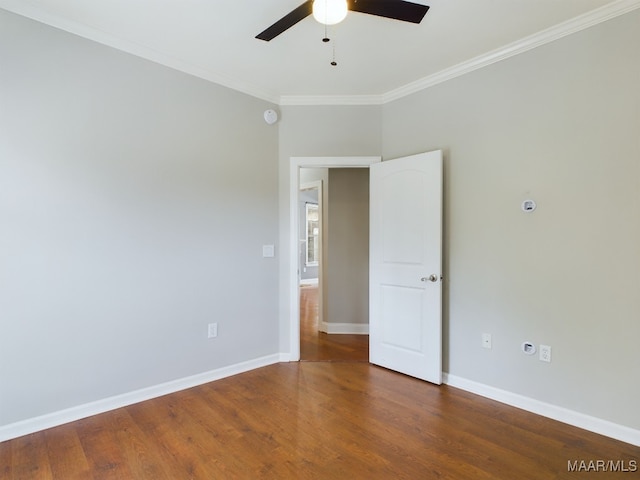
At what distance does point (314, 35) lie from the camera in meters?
2.45

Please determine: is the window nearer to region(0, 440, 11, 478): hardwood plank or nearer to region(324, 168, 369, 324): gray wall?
region(324, 168, 369, 324): gray wall

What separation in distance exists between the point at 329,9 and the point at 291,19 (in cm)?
33

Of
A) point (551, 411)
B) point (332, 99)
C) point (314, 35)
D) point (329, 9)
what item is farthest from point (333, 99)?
point (551, 411)

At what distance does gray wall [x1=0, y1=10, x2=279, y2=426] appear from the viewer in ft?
7.09

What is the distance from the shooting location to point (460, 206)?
294 centimetres

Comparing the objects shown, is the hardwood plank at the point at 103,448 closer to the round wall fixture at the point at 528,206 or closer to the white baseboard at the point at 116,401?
the white baseboard at the point at 116,401

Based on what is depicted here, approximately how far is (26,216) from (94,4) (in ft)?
4.68

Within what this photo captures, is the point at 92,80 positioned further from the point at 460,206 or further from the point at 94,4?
the point at 460,206

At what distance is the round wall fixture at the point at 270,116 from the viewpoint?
3.41 meters

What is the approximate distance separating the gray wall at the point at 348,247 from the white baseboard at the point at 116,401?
151 cm

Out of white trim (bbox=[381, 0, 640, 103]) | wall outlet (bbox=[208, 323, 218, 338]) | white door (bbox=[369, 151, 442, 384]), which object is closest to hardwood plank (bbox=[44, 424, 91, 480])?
wall outlet (bbox=[208, 323, 218, 338])

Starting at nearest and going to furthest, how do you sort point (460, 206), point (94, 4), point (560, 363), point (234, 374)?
point (94, 4)
point (560, 363)
point (460, 206)
point (234, 374)

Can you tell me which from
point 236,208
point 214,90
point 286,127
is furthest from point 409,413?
point 214,90

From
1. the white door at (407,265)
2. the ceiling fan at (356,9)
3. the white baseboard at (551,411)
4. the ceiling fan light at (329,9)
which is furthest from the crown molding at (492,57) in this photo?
the white baseboard at (551,411)
